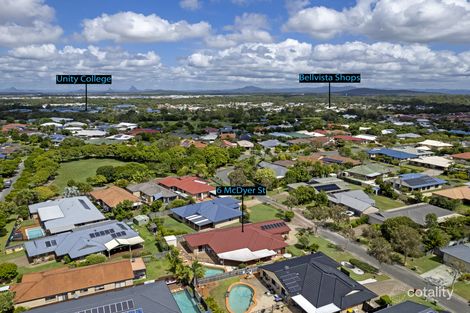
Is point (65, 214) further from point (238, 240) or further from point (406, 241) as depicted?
point (406, 241)

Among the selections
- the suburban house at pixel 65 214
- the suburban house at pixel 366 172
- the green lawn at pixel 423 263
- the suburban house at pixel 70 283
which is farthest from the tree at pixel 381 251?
the suburban house at pixel 366 172

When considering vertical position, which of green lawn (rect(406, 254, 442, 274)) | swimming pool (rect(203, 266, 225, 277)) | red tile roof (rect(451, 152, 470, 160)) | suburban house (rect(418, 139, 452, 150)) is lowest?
swimming pool (rect(203, 266, 225, 277))

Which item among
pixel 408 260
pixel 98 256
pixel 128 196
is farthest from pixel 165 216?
pixel 408 260

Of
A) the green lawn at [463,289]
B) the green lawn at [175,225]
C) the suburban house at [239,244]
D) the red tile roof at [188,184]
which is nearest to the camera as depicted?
the green lawn at [463,289]

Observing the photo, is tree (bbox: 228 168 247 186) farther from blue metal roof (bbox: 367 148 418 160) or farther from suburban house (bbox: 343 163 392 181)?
blue metal roof (bbox: 367 148 418 160)

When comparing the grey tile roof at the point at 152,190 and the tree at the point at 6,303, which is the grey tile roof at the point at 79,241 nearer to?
the tree at the point at 6,303

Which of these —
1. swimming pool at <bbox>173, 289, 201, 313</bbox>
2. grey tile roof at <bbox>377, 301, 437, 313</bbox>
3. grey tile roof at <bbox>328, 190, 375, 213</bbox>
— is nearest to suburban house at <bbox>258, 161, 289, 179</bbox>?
grey tile roof at <bbox>328, 190, 375, 213</bbox>
